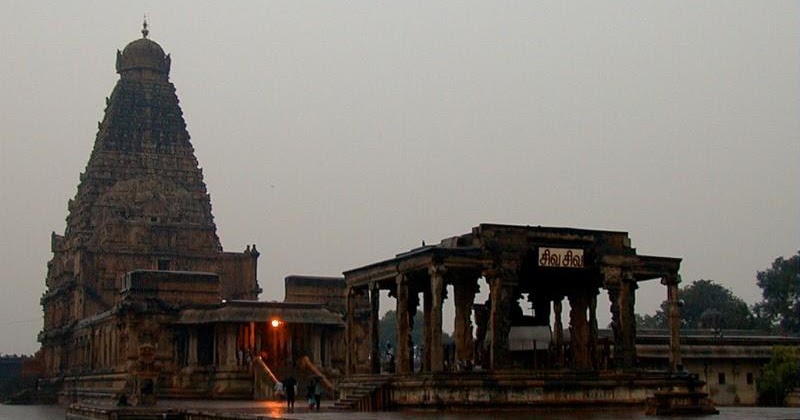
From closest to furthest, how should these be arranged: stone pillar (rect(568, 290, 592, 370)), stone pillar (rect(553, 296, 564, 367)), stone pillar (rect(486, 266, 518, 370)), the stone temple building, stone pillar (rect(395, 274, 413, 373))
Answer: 1. stone pillar (rect(486, 266, 518, 370))
2. stone pillar (rect(395, 274, 413, 373))
3. stone pillar (rect(553, 296, 564, 367))
4. stone pillar (rect(568, 290, 592, 370))
5. the stone temple building

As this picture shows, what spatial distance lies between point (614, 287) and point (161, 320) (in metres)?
38.7

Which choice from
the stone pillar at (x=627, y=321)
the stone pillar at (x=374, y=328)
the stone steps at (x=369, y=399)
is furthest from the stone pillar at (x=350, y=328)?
the stone pillar at (x=627, y=321)

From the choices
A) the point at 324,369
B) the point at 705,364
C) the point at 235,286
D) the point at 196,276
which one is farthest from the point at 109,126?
the point at 705,364

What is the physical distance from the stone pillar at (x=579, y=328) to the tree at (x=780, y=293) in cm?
7145

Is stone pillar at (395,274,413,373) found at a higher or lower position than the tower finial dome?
lower

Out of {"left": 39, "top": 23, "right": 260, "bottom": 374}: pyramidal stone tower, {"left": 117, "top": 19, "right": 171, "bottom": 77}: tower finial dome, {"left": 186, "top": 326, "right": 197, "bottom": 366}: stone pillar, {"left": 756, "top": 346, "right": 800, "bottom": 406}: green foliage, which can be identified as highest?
{"left": 117, "top": 19, "right": 171, "bottom": 77}: tower finial dome

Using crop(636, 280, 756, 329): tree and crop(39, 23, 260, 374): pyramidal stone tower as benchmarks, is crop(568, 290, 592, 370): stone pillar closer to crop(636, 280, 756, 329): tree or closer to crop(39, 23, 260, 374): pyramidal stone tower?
crop(39, 23, 260, 374): pyramidal stone tower

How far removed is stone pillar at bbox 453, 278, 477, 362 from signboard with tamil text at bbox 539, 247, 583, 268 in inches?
127

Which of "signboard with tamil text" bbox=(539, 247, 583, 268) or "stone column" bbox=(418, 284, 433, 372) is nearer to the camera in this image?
"signboard with tamil text" bbox=(539, 247, 583, 268)

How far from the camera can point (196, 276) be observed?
79938 millimetres

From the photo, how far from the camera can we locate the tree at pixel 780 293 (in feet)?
376

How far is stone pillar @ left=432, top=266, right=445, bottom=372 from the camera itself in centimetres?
4075

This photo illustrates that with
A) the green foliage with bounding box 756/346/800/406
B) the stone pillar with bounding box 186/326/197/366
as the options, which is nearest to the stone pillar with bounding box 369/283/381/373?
the green foliage with bounding box 756/346/800/406

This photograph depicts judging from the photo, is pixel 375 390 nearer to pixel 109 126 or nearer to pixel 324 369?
pixel 324 369
